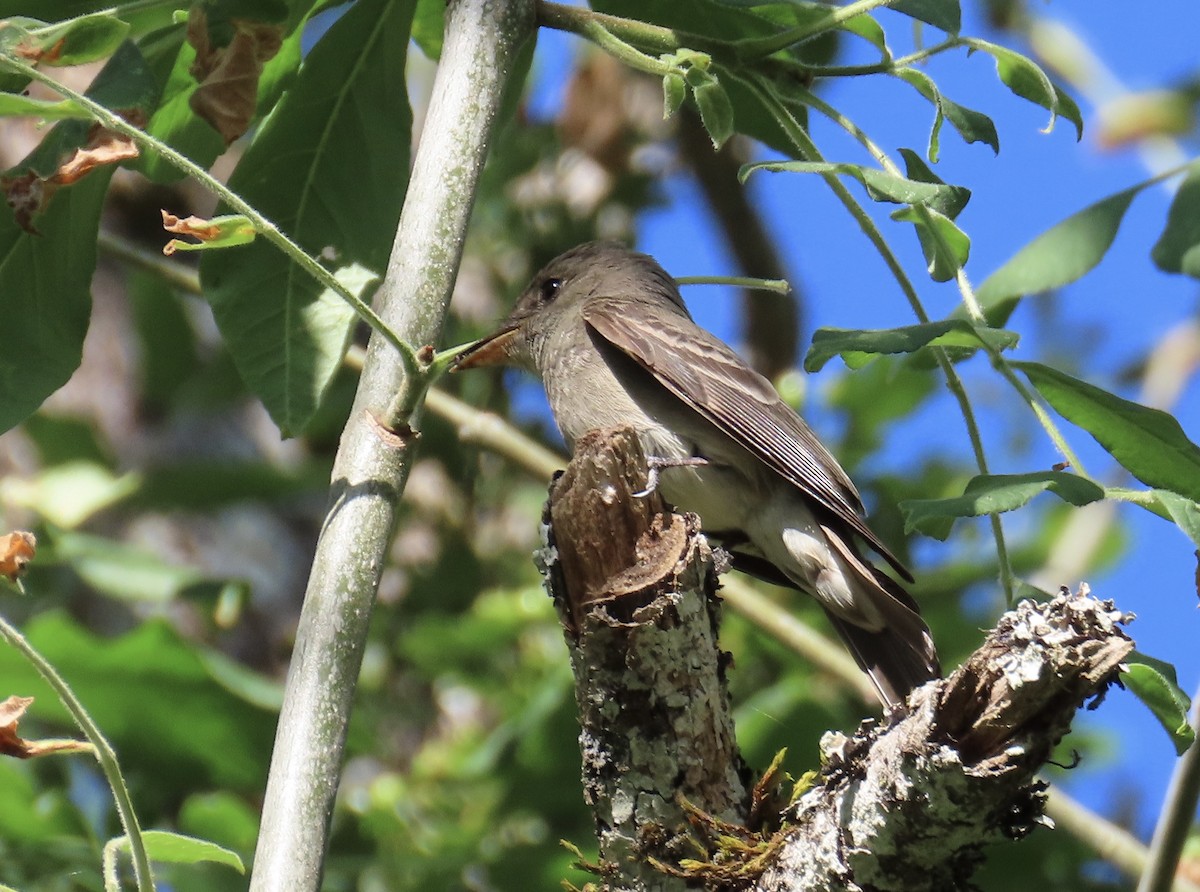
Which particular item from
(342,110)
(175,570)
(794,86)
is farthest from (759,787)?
(175,570)

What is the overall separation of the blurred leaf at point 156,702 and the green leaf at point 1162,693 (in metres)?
2.83

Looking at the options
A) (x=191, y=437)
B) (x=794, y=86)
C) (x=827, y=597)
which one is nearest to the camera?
(x=794, y=86)

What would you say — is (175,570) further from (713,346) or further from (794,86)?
(794,86)

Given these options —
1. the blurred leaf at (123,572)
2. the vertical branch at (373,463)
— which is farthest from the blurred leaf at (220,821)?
the vertical branch at (373,463)

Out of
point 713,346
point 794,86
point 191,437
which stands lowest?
point 794,86

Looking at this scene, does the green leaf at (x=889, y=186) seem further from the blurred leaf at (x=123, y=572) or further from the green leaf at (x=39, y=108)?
the blurred leaf at (x=123, y=572)

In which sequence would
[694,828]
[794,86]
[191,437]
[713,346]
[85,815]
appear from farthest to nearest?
1. [191,437]
2. [713,346]
3. [85,815]
4. [794,86]
5. [694,828]

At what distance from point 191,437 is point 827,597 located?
5.00 metres

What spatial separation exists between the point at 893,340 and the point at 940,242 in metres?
0.31

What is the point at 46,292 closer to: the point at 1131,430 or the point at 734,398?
the point at 734,398

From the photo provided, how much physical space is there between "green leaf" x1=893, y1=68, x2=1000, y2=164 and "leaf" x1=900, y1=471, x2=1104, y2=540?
638 millimetres

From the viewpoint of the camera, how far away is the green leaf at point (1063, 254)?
3316 mm

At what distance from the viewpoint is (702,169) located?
825cm

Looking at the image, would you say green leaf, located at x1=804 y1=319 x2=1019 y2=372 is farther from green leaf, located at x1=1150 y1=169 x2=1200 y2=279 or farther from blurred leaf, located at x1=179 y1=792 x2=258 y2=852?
blurred leaf, located at x1=179 y1=792 x2=258 y2=852
